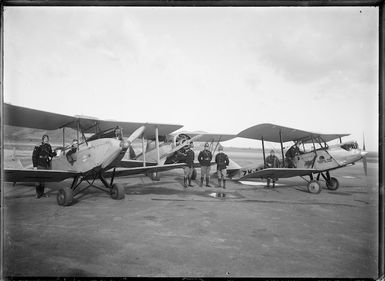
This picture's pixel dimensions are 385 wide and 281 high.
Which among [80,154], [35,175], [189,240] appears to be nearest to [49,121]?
[80,154]

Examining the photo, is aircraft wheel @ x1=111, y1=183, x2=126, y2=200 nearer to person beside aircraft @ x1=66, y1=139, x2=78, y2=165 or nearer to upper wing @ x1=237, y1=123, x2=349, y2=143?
person beside aircraft @ x1=66, y1=139, x2=78, y2=165

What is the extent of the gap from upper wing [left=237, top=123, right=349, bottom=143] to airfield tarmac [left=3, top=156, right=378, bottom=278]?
2858mm

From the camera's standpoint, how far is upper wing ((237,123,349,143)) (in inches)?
332

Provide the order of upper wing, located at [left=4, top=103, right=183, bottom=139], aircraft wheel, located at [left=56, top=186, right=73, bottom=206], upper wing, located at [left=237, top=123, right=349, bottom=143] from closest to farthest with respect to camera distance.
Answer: aircraft wheel, located at [left=56, top=186, right=73, bottom=206] < upper wing, located at [left=4, top=103, right=183, bottom=139] < upper wing, located at [left=237, top=123, right=349, bottom=143]

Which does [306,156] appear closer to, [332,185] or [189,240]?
[332,185]

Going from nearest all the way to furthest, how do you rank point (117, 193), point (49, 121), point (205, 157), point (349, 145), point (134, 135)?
point (134, 135) < point (117, 193) < point (49, 121) < point (349, 145) < point (205, 157)

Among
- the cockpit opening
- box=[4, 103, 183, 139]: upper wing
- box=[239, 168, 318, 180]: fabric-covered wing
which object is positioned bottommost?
box=[239, 168, 318, 180]: fabric-covered wing

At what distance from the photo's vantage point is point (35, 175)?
19.9 feet

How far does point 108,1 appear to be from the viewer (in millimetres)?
1997

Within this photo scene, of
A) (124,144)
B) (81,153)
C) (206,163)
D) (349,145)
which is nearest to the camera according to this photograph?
(124,144)

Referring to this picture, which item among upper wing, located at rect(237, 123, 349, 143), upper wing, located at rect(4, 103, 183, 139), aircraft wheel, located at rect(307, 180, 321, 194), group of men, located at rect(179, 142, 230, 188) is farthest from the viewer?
group of men, located at rect(179, 142, 230, 188)

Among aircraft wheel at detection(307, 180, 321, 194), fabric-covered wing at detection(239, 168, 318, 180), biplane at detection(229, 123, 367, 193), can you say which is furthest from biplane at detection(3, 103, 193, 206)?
aircraft wheel at detection(307, 180, 321, 194)

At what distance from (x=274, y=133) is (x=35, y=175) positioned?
7.72 meters

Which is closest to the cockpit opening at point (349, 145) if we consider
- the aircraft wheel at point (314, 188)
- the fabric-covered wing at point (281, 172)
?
the fabric-covered wing at point (281, 172)
